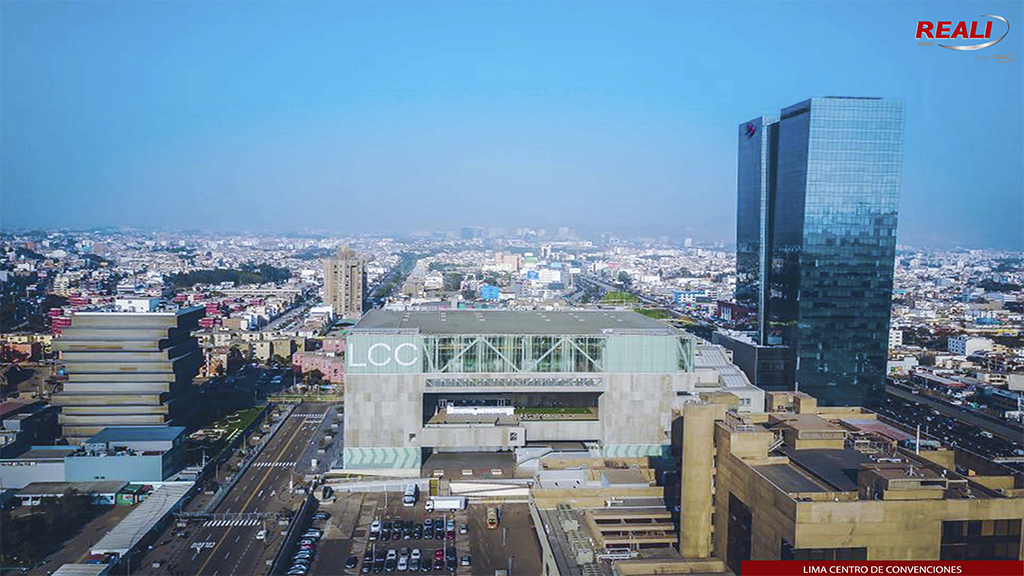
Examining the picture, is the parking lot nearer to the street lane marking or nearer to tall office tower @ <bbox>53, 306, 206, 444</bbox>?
the street lane marking

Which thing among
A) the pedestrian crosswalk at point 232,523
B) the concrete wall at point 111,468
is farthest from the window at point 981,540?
the concrete wall at point 111,468

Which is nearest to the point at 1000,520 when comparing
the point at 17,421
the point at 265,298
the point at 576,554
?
the point at 576,554

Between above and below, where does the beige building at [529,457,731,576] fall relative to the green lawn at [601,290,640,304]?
below

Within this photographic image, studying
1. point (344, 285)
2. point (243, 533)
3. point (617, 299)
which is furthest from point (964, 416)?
point (344, 285)

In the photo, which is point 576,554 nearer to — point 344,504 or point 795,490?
point 795,490

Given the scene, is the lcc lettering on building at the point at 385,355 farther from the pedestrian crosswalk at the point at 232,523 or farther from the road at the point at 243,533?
the pedestrian crosswalk at the point at 232,523

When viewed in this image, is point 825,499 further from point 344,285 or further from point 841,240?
point 344,285

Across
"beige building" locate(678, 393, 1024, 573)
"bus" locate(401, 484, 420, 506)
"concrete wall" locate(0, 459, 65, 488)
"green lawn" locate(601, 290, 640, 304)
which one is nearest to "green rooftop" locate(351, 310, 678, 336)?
"bus" locate(401, 484, 420, 506)
